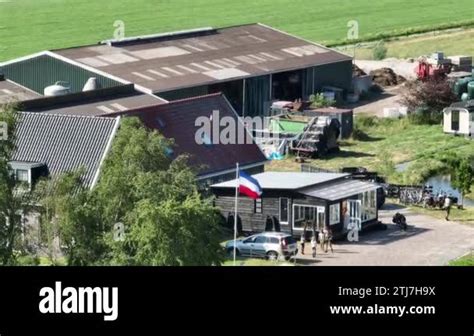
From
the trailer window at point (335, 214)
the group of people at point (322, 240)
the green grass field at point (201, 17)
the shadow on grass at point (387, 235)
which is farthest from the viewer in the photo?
the green grass field at point (201, 17)

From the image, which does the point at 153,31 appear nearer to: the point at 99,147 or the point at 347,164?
the point at 347,164

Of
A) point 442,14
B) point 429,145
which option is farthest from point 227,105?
point 442,14

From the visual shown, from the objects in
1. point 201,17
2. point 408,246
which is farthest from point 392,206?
point 201,17

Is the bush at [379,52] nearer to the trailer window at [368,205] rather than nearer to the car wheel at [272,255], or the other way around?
the trailer window at [368,205]

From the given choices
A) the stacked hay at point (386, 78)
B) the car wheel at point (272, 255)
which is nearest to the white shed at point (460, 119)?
the stacked hay at point (386, 78)

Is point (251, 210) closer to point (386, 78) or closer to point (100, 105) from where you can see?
point (100, 105)

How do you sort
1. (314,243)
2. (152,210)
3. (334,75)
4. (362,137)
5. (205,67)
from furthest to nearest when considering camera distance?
(334,75)
(205,67)
(362,137)
(314,243)
(152,210)
